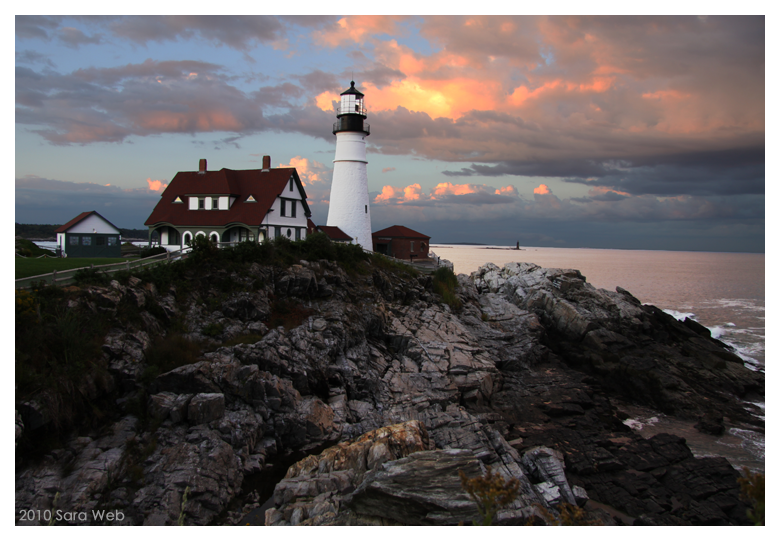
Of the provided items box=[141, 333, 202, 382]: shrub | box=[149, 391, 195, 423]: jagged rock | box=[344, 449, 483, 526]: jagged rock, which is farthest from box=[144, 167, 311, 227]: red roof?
box=[344, 449, 483, 526]: jagged rock

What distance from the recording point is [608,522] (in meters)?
11.1

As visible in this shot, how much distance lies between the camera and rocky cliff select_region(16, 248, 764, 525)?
10438 mm

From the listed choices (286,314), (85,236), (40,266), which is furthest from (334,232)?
(40,266)

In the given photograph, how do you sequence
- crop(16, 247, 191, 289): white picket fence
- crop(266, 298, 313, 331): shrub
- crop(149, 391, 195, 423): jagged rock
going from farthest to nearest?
crop(266, 298, 313, 331): shrub → crop(16, 247, 191, 289): white picket fence → crop(149, 391, 195, 423): jagged rock

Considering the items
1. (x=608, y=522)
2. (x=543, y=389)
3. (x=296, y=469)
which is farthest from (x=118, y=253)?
(x=608, y=522)

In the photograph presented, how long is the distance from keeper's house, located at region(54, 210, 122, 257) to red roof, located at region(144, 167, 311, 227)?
3941 mm

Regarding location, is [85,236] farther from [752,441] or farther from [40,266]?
[752,441]

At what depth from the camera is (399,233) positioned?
4622cm

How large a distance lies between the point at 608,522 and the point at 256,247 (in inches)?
739

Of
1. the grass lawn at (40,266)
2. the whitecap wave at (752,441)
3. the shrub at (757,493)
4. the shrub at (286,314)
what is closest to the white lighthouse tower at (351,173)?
the shrub at (286,314)

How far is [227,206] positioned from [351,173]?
1048 cm

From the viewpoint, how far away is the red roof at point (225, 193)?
96.5ft

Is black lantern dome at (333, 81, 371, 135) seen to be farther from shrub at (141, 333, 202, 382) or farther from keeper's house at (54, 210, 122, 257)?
shrub at (141, 333, 202, 382)

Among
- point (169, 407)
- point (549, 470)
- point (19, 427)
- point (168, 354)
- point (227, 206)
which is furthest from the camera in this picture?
point (227, 206)
